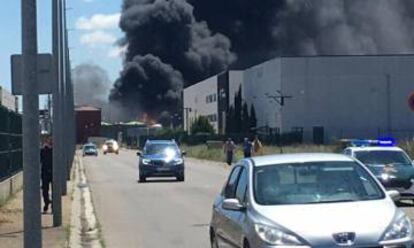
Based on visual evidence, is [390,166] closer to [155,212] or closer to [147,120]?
[155,212]

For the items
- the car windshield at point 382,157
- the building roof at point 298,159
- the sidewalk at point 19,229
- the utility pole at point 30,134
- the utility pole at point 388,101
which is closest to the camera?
the building roof at point 298,159

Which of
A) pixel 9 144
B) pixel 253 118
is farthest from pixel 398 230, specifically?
pixel 253 118

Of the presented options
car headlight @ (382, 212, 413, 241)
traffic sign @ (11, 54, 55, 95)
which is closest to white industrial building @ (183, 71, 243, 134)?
traffic sign @ (11, 54, 55, 95)

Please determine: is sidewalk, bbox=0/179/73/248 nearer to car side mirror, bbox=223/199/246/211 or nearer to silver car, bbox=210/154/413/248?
silver car, bbox=210/154/413/248

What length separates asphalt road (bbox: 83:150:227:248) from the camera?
48.5 feet

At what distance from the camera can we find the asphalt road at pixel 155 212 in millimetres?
14781

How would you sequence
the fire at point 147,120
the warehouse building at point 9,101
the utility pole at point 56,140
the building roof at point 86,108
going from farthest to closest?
the fire at point 147,120
the building roof at point 86,108
the warehouse building at point 9,101
the utility pole at point 56,140

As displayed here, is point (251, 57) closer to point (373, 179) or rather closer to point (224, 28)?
point (224, 28)

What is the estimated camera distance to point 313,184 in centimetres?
926

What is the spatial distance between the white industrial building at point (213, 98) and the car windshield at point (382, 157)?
87.4 meters

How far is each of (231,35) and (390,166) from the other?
433 feet

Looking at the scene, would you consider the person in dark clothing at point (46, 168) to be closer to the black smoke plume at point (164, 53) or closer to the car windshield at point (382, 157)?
the car windshield at point (382, 157)

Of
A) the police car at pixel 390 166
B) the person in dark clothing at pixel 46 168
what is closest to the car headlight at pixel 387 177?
the police car at pixel 390 166

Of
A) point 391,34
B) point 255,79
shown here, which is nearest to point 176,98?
point 391,34
